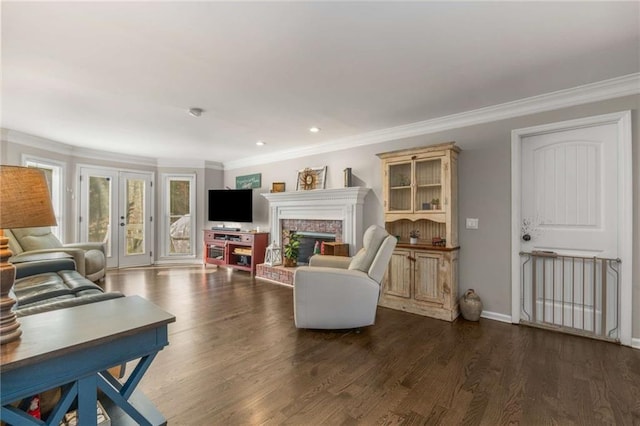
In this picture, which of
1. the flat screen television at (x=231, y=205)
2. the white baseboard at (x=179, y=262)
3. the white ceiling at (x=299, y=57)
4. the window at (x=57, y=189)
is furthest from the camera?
the white baseboard at (x=179, y=262)

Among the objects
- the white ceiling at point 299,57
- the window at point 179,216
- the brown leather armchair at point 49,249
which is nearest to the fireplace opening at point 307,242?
the white ceiling at point 299,57

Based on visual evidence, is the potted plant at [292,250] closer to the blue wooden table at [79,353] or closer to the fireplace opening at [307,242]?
the fireplace opening at [307,242]

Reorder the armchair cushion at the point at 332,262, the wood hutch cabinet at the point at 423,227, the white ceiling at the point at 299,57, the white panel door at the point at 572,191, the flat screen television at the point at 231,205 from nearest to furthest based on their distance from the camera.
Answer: the white ceiling at the point at 299,57
the white panel door at the point at 572,191
the wood hutch cabinet at the point at 423,227
the armchair cushion at the point at 332,262
the flat screen television at the point at 231,205

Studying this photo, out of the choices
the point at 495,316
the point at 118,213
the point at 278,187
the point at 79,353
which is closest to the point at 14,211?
the point at 79,353

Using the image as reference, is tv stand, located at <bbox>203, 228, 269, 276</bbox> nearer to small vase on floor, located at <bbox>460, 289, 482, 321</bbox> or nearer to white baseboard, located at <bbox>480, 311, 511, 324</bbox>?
small vase on floor, located at <bbox>460, 289, 482, 321</bbox>

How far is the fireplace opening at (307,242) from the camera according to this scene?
16.0 ft

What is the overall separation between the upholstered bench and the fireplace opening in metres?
2.96

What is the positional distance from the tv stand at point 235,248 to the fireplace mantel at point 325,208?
0.33 m

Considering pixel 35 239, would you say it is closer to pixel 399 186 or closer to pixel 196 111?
pixel 196 111

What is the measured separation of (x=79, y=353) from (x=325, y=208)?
12.2ft

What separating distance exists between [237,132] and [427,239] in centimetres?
300

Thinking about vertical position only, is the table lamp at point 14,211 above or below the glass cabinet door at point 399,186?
below

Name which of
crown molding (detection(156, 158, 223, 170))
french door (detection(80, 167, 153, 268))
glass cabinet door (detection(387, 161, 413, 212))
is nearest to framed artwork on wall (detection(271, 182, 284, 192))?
crown molding (detection(156, 158, 223, 170))

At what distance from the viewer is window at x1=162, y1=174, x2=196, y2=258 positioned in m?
6.45
